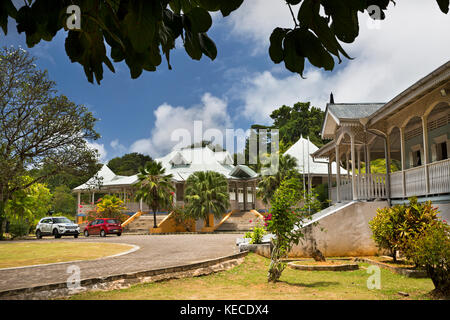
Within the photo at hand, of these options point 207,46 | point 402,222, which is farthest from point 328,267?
point 207,46

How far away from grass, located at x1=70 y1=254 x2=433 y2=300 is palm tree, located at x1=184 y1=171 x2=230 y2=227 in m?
23.4

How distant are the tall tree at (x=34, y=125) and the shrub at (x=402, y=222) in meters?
20.7

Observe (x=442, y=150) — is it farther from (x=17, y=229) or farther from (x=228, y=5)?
(x=17, y=229)

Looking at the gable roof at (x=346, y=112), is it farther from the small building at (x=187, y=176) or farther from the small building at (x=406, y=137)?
the small building at (x=187, y=176)

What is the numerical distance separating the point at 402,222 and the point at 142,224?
30107mm

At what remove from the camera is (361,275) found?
31.4 ft

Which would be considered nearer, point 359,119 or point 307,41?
point 307,41

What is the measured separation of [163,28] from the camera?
1.73 metres

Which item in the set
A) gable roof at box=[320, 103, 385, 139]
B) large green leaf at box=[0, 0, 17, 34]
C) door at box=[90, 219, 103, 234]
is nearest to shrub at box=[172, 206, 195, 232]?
door at box=[90, 219, 103, 234]

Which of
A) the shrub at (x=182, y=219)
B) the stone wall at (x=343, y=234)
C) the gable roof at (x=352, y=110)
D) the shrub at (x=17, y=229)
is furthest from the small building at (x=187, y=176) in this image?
the stone wall at (x=343, y=234)

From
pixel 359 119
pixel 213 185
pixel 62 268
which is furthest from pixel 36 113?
pixel 359 119

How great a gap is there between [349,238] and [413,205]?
12.8 feet

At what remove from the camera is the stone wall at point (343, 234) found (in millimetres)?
13422

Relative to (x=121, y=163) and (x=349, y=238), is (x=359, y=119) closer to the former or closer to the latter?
(x=349, y=238)
